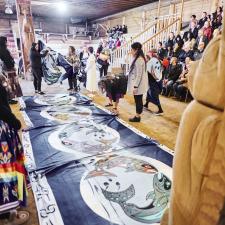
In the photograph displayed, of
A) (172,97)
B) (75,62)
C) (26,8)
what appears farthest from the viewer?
(26,8)

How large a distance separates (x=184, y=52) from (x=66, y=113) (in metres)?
3.57

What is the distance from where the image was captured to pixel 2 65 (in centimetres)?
430

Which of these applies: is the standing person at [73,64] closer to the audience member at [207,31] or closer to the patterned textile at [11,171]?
the audience member at [207,31]

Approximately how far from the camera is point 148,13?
10078 millimetres

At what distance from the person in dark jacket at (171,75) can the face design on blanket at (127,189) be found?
360cm

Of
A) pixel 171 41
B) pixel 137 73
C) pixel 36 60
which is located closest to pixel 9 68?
pixel 36 60

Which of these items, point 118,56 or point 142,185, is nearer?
point 142,185

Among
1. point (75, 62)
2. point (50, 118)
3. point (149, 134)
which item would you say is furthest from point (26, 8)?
point (149, 134)

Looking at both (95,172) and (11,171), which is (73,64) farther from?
(11,171)

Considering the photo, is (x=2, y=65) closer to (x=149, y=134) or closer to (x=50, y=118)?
(x=50, y=118)

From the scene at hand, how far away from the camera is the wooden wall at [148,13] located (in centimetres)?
800

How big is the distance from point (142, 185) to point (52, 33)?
1380 centimetres

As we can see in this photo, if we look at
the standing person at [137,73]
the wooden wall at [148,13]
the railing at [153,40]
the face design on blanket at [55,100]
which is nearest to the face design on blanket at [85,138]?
the standing person at [137,73]

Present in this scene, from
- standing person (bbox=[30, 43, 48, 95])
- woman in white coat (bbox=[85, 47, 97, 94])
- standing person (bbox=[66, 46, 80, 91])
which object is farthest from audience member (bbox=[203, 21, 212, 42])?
standing person (bbox=[30, 43, 48, 95])
